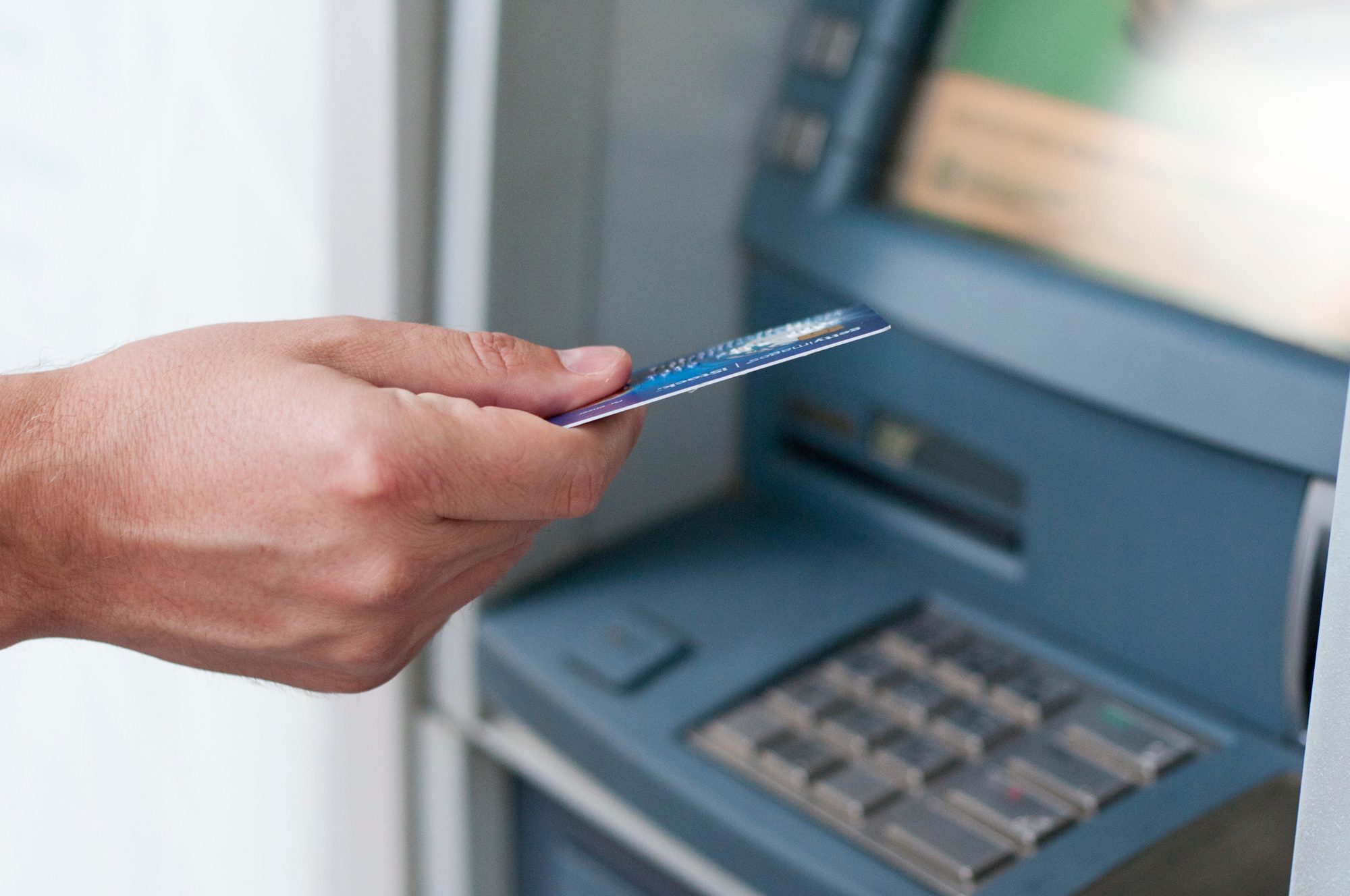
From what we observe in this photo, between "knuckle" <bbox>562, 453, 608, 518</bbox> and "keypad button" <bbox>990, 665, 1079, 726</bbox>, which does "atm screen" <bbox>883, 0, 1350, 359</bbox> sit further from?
"knuckle" <bbox>562, 453, 608, 518</bbox>

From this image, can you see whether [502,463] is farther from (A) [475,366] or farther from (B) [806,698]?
(B) [806,698]

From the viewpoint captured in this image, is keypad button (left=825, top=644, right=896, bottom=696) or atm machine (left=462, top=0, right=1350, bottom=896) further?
keypad button (left=825, top=644, right=896, bottom=696)

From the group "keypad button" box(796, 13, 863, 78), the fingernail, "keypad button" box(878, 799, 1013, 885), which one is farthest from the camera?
"keypad button" box(796, 13, 863, 78)

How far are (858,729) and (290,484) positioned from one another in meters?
0.55

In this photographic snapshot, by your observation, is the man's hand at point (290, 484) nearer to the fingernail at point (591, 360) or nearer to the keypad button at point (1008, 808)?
the fingernail at point (591, 360)

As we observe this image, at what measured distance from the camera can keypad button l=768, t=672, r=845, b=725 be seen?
3.73ft

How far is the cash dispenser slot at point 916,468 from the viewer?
4.11ft

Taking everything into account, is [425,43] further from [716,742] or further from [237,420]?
[716,742]

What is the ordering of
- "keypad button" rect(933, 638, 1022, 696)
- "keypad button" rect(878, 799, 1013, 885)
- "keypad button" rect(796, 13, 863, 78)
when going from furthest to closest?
1. "keypad button" rect(796, 13, 863, 78)
2. "keypad button" rect(933, 638, 1022, 696)
3. "keypad button" rect(878, 799, 1013, 885)

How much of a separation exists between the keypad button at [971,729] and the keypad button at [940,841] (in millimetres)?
81

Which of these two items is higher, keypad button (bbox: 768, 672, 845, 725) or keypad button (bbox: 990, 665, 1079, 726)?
keypad button (bbox: 990, 665, 1079, 726)

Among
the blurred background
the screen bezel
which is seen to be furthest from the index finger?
the screen bezel

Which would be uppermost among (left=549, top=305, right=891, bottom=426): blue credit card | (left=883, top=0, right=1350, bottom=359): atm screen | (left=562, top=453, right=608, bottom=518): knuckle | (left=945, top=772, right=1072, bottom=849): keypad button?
(left=883, top=0, right=1350, bottom=359): atm screen

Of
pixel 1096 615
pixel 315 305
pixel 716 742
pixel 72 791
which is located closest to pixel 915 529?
pixel 1096 615
